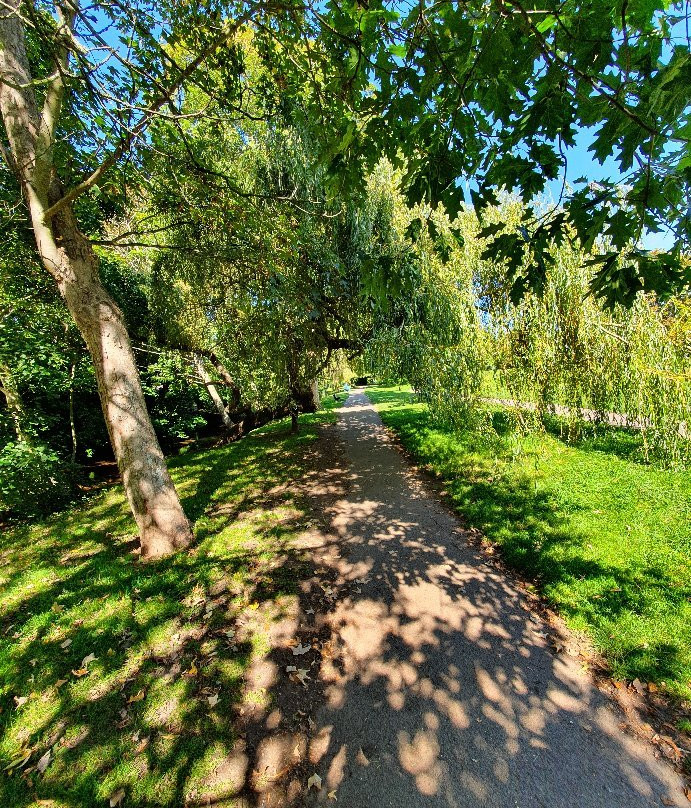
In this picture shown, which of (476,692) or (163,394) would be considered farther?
(163,394)

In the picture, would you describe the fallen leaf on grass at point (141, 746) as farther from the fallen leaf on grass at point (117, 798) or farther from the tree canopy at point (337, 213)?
the tree canopy at point (337, 213)

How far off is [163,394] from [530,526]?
14082mm

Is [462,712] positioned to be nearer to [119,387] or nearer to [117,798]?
[117,798]

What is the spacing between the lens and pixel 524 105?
1925mm

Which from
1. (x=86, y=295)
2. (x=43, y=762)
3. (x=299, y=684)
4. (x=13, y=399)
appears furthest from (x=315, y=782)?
(x=13, y=399)

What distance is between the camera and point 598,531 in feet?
15.1

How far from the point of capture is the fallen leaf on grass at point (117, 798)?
83.0 inches

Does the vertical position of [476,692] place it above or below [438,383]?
below

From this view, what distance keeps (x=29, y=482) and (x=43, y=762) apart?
6517 millimetres

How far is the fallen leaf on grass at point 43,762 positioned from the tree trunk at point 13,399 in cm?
783

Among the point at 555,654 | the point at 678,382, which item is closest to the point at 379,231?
the point at 678,382

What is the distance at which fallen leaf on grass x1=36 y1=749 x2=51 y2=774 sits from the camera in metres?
2.27

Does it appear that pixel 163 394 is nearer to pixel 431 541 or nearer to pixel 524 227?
pixel 431 541

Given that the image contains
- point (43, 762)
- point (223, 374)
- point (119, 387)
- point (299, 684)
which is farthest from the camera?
point (223, 374)
